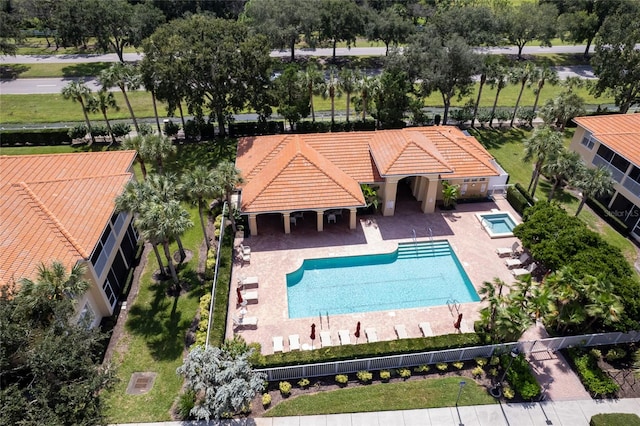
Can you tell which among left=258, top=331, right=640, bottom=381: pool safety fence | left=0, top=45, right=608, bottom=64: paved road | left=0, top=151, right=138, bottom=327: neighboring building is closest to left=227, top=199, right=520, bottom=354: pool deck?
left=258, top=331, right=640, bottom=381: pool safety fence

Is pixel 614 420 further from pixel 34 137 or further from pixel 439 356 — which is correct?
pixel 34 137

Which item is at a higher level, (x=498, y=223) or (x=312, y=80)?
(x=312, y=80)

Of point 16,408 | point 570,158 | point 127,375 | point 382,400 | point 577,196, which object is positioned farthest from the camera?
point 577,196

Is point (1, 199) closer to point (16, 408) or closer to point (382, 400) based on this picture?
point (16, 408)

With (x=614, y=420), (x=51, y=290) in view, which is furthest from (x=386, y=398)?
(x=51, y=290)

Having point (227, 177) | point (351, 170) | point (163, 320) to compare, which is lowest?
point (163, 320)

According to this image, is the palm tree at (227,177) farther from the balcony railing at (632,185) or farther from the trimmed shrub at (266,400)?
the balcony railing at (632,185)

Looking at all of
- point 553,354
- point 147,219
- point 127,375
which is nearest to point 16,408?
point 127,375

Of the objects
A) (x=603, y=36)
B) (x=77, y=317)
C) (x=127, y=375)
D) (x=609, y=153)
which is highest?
(x=603, y=36)
